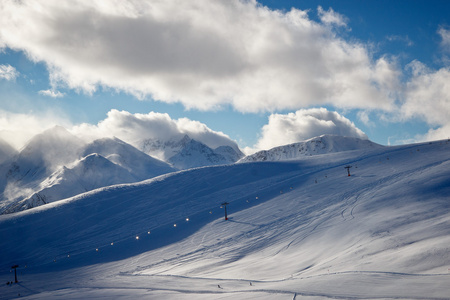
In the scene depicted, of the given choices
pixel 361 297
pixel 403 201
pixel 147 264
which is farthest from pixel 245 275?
pixel 403 201

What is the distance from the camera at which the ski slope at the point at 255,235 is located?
18.1 m

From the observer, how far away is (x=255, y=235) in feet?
117

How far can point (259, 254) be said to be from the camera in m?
30.4

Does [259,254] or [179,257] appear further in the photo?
[179,257]

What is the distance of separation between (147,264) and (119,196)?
90.7 feet

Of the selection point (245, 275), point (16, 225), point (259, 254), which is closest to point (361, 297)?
point (245, 275)

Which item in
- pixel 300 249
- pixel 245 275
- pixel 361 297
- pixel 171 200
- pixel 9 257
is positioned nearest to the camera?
pixel 361 297

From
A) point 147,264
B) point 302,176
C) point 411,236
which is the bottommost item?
point 147,264

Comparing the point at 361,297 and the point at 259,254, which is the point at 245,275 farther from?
the point at 361,297

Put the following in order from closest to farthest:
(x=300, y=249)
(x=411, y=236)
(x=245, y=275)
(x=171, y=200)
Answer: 1. (x=411, y=236)
2. (x=245, y=275)
3. (x=300, y=249)
4. (x=171, y=200)

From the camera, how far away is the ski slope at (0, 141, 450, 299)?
18.1 m

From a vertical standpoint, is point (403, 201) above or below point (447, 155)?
below

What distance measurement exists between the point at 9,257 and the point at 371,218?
50049 millimetres

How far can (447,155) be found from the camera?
51062 millimetres
